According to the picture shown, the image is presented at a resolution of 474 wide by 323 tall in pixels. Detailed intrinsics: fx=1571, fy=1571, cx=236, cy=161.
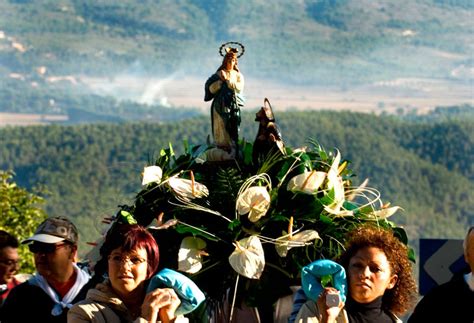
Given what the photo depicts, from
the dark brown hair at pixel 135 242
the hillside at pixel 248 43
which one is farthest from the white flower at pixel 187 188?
the hillside at pixel 248 43

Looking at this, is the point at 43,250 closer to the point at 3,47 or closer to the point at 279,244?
the point at 279,244

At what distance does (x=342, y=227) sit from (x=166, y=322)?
58.7 inches

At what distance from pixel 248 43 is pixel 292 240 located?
10119 centimetres

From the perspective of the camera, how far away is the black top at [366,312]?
280 inches

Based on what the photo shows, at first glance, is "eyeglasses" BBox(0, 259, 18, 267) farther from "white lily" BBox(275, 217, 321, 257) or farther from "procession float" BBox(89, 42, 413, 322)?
"white lily" BBox(275, 217, 321, 257)

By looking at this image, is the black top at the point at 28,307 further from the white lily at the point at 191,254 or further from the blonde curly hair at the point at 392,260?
the blonde curly hair at the point at 392,260

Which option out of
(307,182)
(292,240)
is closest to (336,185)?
(307,182)

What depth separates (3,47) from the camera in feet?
334

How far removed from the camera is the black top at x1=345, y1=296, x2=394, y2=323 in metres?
7.11

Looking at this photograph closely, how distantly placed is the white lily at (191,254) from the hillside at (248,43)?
96061mm

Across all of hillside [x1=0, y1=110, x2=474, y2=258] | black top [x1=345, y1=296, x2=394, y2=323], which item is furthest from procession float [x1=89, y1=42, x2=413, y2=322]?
hillside [x1=0, y1=110, x2=474, y2=258]

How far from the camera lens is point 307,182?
7.94m

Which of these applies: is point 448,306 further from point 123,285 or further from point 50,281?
point 50,281

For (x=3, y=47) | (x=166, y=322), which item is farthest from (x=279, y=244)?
(x=3, y=47)
